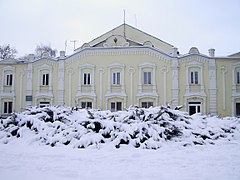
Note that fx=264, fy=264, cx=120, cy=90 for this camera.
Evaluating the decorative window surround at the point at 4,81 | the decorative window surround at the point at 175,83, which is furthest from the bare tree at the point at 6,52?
the decorative window surround at the point at 175,83

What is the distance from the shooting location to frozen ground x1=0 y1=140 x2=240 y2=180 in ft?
20.4

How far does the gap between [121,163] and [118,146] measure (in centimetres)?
240

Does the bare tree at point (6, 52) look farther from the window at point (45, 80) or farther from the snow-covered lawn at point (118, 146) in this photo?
the snow-covered lawn at point (118, 146)

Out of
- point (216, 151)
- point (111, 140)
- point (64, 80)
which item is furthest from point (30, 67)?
point (216, 151)

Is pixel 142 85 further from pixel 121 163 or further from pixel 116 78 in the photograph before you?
pixel 121 163

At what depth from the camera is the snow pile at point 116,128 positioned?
1033 centimetres

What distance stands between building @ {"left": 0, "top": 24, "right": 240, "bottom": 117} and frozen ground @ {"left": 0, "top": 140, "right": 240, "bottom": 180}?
50.5 feet

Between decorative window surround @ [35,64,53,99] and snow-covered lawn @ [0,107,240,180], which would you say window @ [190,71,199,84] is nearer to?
snow-covered lawn @ [0,107,240,180]

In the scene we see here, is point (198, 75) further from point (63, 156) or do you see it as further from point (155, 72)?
point (63, 156)

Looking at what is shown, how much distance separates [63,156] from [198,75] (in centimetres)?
1958

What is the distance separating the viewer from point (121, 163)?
24.4ft

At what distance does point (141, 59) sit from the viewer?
26.0m

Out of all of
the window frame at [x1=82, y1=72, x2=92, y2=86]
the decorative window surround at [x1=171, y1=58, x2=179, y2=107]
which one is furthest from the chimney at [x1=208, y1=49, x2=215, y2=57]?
the window frame at [x1=82, y1=72, x2=92, y2=86]

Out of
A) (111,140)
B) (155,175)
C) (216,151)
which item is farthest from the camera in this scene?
(111,140)
